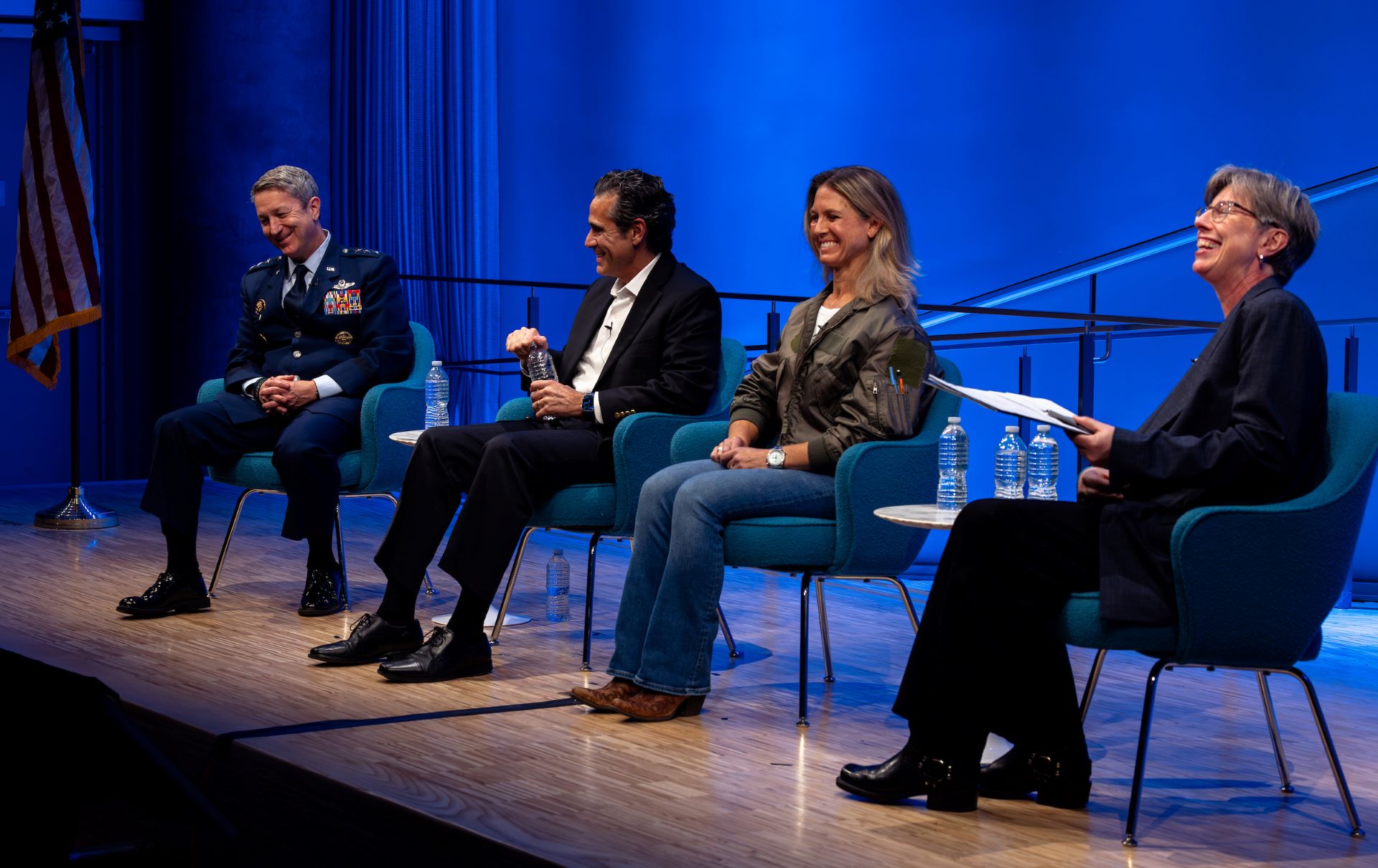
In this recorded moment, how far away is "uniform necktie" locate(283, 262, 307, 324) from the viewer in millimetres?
4418

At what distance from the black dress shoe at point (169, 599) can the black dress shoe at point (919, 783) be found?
2.37m

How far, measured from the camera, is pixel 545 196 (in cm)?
806

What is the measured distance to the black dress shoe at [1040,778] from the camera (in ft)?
8.49

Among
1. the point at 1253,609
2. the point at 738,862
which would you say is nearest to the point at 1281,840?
the point at 1253,609

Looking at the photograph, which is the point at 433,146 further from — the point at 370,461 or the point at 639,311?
Answer: the point at 639,311

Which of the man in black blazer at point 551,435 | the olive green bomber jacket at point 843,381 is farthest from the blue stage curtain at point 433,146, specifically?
the olive green bomber jacket at point 843,381

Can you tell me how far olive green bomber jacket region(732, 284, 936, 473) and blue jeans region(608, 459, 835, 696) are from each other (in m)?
0.12

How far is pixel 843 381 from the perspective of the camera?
3.26m

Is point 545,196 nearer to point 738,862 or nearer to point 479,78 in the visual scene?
point 479,78

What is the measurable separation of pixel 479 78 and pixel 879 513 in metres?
5.64

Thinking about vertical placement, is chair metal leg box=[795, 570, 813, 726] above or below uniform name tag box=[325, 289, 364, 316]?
below

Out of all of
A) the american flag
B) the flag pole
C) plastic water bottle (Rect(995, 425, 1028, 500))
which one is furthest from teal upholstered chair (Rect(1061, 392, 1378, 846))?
the american flag

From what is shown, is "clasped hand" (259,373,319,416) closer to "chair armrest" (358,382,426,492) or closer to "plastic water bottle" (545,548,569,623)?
"chair armrest" (358,382,426,492)

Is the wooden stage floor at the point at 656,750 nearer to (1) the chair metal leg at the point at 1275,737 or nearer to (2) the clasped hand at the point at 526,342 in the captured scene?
(1) the chair metal leg at the point at 1275,737
